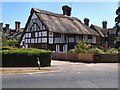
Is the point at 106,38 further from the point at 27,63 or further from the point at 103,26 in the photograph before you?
the point at 27,63

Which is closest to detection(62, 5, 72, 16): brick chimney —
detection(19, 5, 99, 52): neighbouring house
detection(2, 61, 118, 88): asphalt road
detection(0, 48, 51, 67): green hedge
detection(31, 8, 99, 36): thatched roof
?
detection(31, 8, 99, 36): thatched roof

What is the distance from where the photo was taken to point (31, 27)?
178 feet

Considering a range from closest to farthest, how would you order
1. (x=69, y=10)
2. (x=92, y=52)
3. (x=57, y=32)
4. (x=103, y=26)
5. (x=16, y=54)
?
(x=16, y=54) < (x=92, y=52) < (x=57, y=32) < (x=69, y=10) < (x=103, y=26)

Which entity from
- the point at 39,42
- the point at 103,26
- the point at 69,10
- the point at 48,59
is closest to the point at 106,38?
the point at 103,26

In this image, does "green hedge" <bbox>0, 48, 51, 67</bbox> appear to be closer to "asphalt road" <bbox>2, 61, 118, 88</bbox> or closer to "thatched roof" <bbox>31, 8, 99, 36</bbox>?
"asphalt road" <bbox>2, 61, 118, 88</bbox>

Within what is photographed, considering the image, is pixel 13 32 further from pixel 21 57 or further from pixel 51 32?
pixel 21 57

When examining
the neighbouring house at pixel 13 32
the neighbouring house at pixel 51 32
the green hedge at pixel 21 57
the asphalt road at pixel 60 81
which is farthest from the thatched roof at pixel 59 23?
the asphalt road at pixel 60 81

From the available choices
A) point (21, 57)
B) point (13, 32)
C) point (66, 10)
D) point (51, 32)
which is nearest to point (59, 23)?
point (51, 32)

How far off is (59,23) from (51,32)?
4600 millimetres

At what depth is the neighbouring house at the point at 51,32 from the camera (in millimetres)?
51000

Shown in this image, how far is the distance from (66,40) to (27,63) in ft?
93.9

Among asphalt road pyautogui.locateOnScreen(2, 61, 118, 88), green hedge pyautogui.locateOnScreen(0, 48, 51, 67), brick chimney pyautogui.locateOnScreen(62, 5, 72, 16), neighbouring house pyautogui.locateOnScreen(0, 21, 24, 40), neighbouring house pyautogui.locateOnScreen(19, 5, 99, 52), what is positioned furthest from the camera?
neighbouring house pyautogui.locateOnScreen(0, 21, 24, 40)

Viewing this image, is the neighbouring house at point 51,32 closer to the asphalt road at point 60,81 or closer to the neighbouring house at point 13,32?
the neighbouring house at point 13,32

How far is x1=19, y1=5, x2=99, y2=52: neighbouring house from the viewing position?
167 feet
